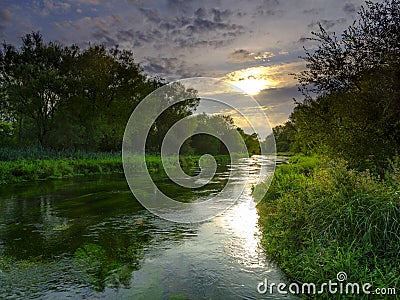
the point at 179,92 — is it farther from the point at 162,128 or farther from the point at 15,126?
the point at 15,126

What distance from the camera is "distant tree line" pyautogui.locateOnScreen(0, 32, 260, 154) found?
26.8 meters

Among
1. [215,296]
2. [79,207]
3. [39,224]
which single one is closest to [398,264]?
[215,296]

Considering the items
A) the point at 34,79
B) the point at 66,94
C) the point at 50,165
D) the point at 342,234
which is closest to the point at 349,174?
the point at 342,234

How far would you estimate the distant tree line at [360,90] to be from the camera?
8.15 m

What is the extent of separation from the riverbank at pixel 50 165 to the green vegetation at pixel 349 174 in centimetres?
1240

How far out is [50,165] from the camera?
19.4m

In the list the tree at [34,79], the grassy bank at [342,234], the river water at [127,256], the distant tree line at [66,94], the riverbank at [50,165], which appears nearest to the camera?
the grassy bank at [342,234]

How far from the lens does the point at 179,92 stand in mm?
45656

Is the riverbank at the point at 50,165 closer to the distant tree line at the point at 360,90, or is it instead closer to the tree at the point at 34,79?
the tree at the point at 34,79

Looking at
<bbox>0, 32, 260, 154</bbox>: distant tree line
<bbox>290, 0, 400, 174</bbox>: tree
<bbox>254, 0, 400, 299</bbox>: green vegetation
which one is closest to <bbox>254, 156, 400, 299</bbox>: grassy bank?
<bbox>254, 0, 400, 299</bbox>: green vegetation

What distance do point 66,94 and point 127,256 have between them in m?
26.8

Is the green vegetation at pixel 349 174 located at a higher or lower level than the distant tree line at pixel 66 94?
lower

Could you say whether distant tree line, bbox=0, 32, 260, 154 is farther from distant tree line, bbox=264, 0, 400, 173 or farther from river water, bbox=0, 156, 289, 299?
distant tree line, bbox=264, 0, 400, 173

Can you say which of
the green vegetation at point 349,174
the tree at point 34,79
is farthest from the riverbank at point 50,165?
the green vegetation at point 349,174
